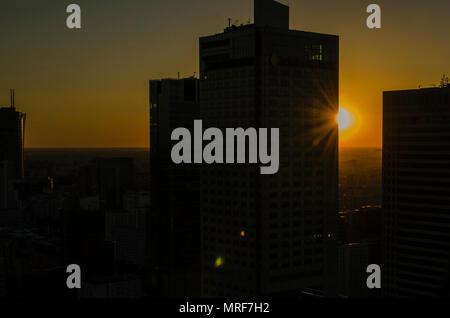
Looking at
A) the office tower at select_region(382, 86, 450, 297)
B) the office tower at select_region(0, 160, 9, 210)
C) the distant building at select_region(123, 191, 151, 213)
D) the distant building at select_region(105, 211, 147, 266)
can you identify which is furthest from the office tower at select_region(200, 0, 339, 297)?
the office tower at select_region(0, 160, 9, 210)

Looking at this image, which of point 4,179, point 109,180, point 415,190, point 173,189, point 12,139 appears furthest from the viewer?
point 12,139

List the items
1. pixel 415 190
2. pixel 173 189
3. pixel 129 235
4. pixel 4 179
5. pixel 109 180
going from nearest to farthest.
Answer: pixel 415 190, pixel 173 189, pixel 129 235, pixel 109 180, pixel 4 179

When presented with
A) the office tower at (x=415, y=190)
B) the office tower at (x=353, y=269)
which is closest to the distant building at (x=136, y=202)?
the office tower at (x=353, y=269)

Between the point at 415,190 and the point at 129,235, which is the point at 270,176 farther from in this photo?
the point at 129,235

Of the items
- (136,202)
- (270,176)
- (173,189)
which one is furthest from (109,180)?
(270,176)
